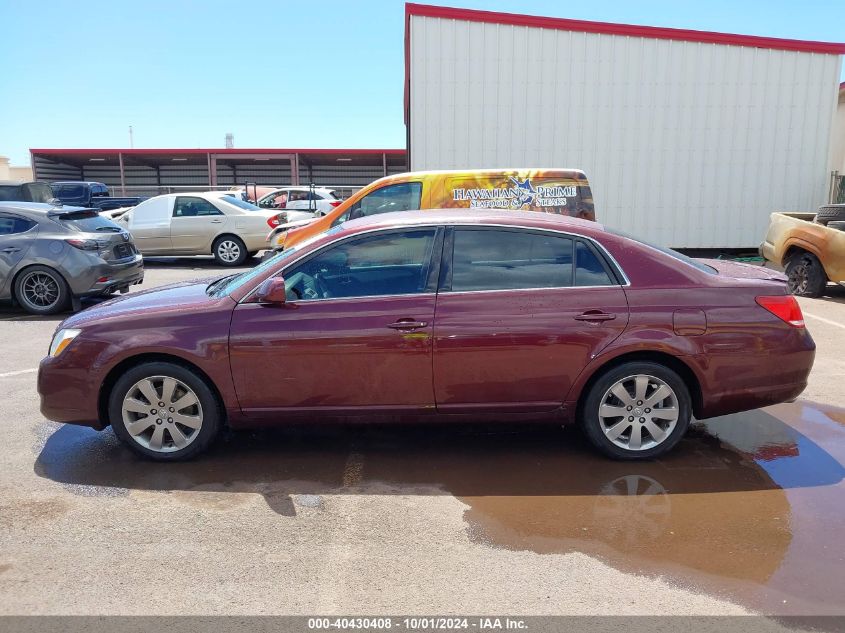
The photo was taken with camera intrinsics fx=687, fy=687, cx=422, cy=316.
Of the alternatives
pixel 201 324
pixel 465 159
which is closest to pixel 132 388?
pixel 201 324

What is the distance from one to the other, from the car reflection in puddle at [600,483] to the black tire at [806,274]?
6.31 m

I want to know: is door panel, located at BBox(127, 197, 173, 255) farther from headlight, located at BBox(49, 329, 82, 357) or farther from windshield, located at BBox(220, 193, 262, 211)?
headlight, located at BBox(49, 329, 82, 357)

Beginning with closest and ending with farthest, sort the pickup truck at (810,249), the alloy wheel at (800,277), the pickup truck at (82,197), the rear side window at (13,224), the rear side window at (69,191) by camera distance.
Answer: the rear side window at (13,224) → the pickup truck at (810,249) → the alloy wheel at (800,277) → the pickup truck at (82,197) → the rear side window at (69,191)

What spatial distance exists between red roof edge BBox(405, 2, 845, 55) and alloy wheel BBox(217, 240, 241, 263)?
6.26m

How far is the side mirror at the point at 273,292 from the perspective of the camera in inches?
167

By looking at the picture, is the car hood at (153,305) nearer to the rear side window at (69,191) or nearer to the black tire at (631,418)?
the black tire at (631,418)

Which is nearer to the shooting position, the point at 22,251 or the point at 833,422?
the point at 833,422

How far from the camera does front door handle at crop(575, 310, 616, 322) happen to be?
4.26m

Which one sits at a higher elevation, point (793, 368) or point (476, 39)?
point (476, 39)

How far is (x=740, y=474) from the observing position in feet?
14.1

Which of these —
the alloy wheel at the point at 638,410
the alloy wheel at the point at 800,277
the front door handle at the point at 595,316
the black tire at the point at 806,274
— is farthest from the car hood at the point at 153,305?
the alloy wheel at the point at 800,277

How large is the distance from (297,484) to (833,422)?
13.2ft

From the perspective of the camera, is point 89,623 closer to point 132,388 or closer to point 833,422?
point 132,388

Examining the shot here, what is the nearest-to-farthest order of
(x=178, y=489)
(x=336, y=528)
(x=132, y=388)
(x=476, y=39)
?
(x=336, y=528)
(x=178, y=489)
(x=132, y=388)
(x=476, y=39)
